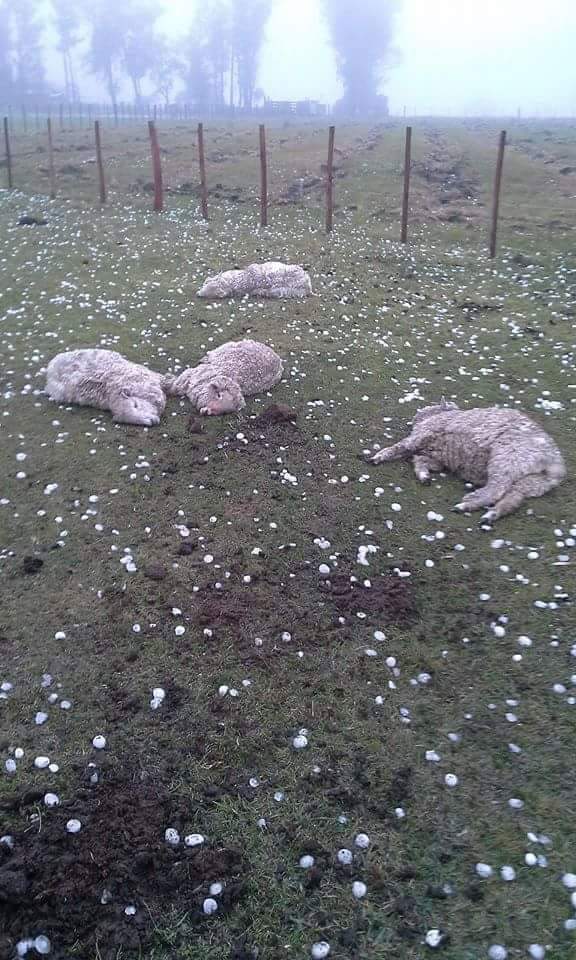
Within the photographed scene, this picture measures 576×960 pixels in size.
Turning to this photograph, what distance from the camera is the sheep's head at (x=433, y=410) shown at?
963 centimetres

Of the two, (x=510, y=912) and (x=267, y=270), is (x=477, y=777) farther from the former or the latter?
(x=267, y=270)

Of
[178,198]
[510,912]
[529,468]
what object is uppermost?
[178,198]

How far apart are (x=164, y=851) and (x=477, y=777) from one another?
91.7 inches

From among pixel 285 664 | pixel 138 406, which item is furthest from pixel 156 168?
pixel 285 664

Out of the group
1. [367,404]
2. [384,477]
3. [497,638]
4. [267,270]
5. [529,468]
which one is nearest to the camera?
[497,638]

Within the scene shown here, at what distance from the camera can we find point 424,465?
28.7 feet

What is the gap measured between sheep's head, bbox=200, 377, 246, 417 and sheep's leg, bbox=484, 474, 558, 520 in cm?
429

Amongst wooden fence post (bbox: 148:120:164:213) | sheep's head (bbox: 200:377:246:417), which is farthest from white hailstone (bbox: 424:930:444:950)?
wooden fence post (bbox: 148:120:164:213)

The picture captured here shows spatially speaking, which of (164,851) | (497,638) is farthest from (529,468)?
(164,851)

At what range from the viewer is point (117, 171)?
30.6 meters

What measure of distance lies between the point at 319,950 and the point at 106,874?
55.5 inches

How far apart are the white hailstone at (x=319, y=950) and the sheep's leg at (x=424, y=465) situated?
5.77m

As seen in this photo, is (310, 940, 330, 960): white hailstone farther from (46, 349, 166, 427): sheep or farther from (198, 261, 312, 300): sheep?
(198, 261, 312, 300): sheep

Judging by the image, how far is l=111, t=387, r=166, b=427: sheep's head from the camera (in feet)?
31.6
